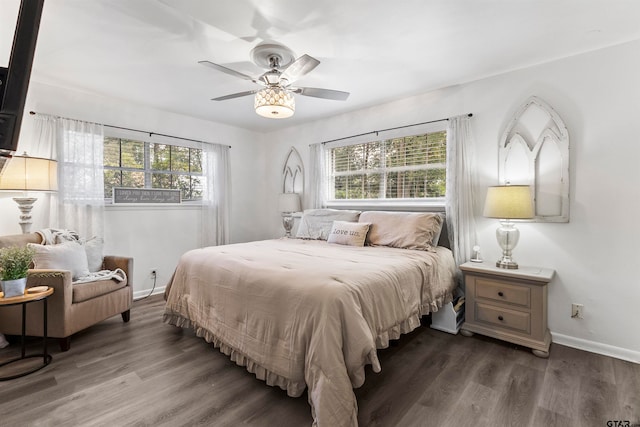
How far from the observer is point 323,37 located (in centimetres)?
222

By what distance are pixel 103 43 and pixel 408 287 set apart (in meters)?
2.98

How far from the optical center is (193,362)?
2203 mm

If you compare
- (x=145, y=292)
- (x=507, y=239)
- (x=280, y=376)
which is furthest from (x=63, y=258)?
(x=507, y=239)

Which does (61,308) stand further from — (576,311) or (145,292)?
(576,311)

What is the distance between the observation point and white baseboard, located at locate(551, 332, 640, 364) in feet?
7.34

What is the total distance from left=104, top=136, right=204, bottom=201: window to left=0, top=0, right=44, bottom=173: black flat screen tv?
3548 millimetres

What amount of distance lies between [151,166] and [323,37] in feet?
9.60

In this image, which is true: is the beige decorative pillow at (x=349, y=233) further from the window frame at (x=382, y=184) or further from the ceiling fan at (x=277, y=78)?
the ceiling fan at (x=277, y=78)

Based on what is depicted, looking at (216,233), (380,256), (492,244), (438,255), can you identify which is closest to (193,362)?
(380,256)

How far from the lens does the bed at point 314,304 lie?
1.53 metres

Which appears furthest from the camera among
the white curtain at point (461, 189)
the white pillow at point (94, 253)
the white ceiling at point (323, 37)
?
the white curtain at point (461, 189)

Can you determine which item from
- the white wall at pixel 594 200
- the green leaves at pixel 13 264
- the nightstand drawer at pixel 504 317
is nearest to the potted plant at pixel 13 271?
the green leaves at pixel 13 264

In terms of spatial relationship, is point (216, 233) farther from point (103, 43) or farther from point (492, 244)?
point (492, 244)

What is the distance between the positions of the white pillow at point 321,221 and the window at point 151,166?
5.77 feet
